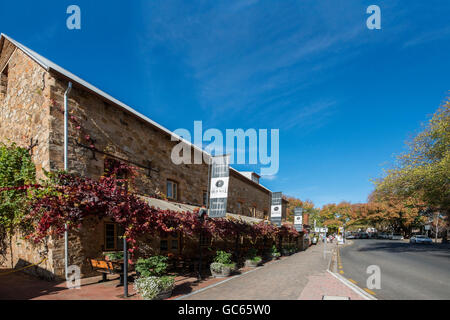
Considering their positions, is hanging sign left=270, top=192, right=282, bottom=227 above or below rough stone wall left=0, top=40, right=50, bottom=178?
below

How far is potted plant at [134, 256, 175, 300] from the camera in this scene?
22.7 feet

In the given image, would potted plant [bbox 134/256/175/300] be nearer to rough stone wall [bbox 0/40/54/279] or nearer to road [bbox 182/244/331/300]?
road [bbox 182/244/331/300]

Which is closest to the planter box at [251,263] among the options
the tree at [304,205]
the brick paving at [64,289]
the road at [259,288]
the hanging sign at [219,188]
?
the road at [259,288]

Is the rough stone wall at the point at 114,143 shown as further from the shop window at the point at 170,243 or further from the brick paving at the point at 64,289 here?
the brick paving at the point at 64,289

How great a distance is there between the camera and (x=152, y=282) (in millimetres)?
6988

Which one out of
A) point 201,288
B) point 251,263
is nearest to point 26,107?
point 201,288

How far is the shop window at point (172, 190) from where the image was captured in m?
13.6

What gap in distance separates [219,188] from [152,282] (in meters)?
5.57

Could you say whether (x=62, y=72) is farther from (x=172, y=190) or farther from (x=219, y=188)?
(x=219, y=188)

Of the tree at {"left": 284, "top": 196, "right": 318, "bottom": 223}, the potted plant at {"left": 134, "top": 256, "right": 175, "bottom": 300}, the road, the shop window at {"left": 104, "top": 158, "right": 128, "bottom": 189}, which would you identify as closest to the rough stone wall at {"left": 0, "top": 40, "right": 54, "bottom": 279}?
the shop window at {"left": 104, "top": 158, "right": 128, "bottom": 189}

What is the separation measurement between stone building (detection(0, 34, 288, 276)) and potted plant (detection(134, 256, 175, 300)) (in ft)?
9.36

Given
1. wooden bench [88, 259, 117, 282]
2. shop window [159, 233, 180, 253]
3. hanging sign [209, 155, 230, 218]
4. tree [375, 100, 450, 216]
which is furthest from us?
tree [375, 100, 450, 216]

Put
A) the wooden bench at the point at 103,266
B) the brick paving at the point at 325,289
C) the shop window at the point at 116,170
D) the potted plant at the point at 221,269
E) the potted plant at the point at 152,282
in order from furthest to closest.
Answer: the potted plant at the point at 221,269
the shop window at the point at 116,170
the wooden bench at the point at 103,266
the brick paving at the point at 325,289
the potted plant at the point at 152,282
